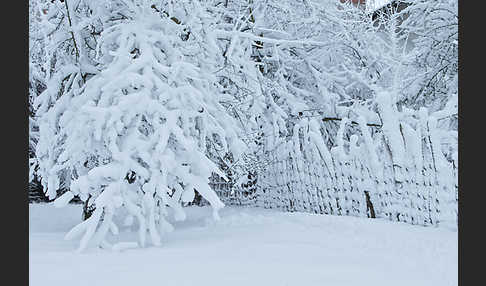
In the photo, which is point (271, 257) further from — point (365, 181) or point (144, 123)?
point (365, 181)

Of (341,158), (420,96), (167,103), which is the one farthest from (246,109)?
(420,96)

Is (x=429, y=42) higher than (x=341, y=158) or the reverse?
higher

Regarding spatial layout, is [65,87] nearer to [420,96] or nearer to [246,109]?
[246,109]

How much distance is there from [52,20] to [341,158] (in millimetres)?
4346

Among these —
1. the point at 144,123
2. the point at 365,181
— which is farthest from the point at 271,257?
the point at 365,181

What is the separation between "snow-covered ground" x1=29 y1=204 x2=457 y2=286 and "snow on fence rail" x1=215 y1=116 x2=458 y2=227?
32 cm

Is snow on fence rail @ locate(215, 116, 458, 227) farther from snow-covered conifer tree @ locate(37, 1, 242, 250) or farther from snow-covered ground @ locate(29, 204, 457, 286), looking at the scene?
snow-covered conifer tree @ locate(37, 1, 242, 250)

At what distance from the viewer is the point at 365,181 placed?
794 cm

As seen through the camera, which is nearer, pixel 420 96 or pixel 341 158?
pixel 341 158

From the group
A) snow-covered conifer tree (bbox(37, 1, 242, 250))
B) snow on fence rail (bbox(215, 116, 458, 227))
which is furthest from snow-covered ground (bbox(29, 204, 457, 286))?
snow-covered conifer tree (bbox(37, 1, 242, 250))

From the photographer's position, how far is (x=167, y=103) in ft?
20.9

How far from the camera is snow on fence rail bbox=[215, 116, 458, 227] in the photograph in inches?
275

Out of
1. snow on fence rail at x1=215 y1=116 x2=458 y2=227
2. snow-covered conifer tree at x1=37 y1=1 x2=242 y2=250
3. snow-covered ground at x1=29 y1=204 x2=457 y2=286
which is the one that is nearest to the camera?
snow-covered ground at x1=29 y1=204 x2=457 y2=286

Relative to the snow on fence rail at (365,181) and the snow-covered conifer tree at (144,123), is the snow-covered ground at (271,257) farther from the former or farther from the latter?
the snow-covered conifer tree at (144,123)
